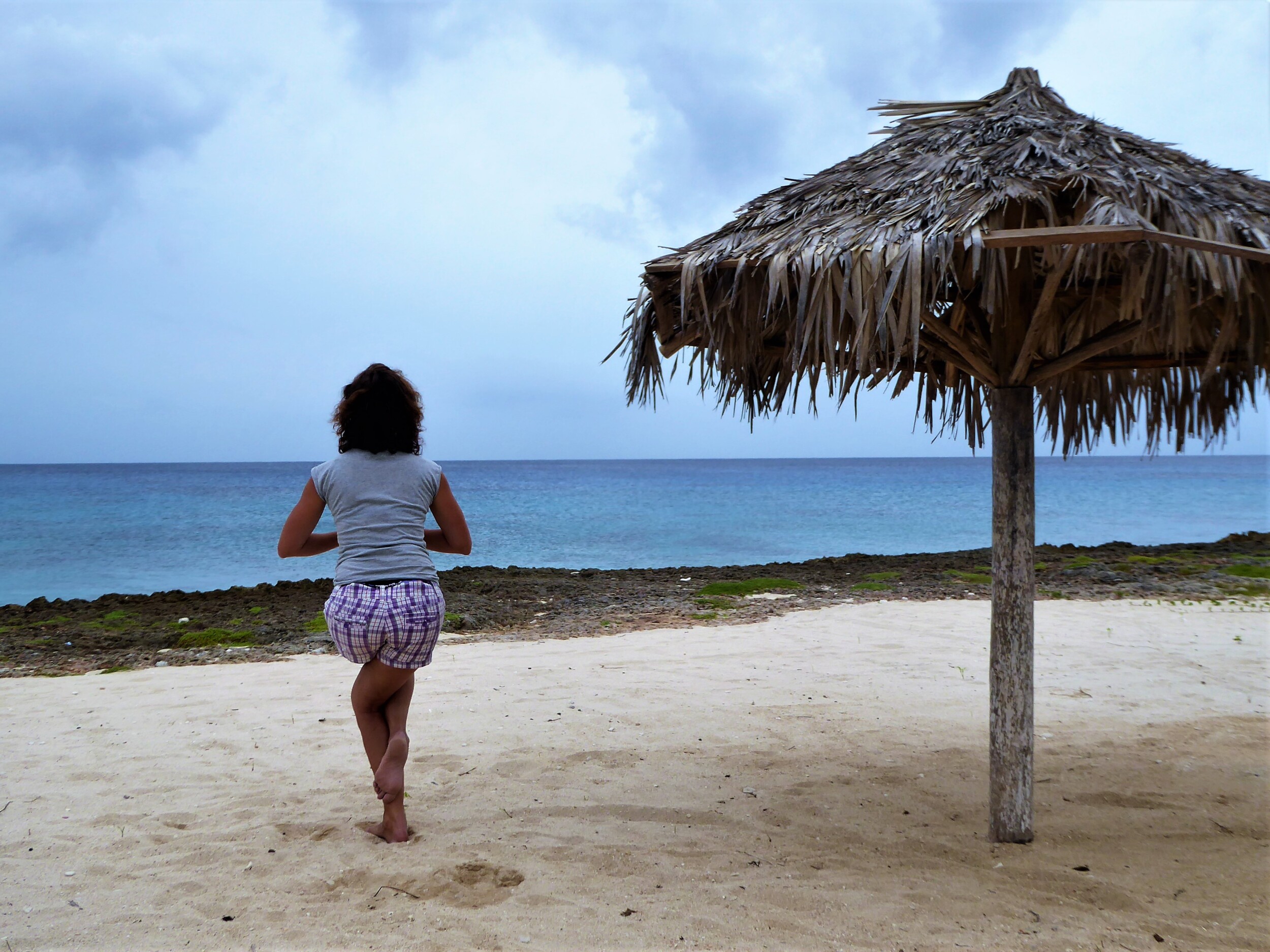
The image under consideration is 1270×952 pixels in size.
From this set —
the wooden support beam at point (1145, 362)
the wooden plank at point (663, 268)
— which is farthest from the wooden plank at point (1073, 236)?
the wooden support beam at point (1145, 362)

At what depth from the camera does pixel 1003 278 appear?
245 centimetres

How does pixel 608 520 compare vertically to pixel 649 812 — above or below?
above

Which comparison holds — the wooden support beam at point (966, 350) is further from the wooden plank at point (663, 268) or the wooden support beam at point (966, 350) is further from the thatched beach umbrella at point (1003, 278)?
the wooden plank at point (663, 268)

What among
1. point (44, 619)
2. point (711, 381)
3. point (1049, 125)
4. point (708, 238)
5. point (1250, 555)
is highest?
point (1049, 125)

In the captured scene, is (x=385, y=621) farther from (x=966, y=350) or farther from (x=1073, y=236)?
(x=1073, y=236)

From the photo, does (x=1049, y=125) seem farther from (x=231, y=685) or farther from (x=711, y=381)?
(x=231, y=685)

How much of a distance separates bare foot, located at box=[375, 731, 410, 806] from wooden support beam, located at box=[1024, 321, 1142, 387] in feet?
8.05

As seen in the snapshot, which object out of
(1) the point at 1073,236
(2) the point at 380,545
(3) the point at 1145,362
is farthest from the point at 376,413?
(3) the point at 1145,362

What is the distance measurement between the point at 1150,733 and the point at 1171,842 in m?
1.46

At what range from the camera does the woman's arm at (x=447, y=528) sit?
2883 mm

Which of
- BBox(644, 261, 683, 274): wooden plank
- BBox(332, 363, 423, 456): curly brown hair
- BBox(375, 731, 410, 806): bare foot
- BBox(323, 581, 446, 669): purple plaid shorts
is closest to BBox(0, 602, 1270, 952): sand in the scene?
BBox(375, 731, 410, 806): bare foot

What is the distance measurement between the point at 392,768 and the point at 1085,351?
2700 millimetres

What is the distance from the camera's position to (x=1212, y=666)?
561 cm

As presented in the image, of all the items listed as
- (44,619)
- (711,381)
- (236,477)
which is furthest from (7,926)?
(236,477)
